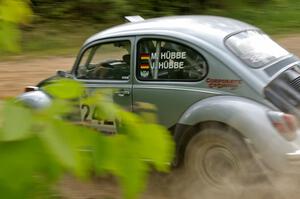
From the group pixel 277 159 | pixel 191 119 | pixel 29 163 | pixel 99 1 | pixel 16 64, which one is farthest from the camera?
pixel 99 1

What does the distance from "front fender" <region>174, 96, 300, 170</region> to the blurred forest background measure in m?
8.72

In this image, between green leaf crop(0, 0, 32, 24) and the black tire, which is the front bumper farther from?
green leaf crop(0, 0, 32, 24)

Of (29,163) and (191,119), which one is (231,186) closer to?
(191,119)

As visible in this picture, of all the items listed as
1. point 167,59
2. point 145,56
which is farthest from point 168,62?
point 145,56

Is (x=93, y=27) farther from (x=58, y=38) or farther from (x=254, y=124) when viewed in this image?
(x=254, y=124)

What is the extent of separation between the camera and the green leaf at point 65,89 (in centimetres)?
93

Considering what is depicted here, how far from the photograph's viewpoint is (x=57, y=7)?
14.7 metres

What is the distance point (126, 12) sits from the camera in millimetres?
14453

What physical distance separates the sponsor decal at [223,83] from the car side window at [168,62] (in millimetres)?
105

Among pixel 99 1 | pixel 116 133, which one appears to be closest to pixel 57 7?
pixel 99 1

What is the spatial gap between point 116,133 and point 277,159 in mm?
3564

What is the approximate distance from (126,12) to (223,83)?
10.0 meters

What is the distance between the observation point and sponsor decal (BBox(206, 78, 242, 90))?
4688mm

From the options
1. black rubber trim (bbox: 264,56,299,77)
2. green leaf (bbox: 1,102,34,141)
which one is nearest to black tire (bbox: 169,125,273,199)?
black rubber trim (bbox: 264,56,299,77)
